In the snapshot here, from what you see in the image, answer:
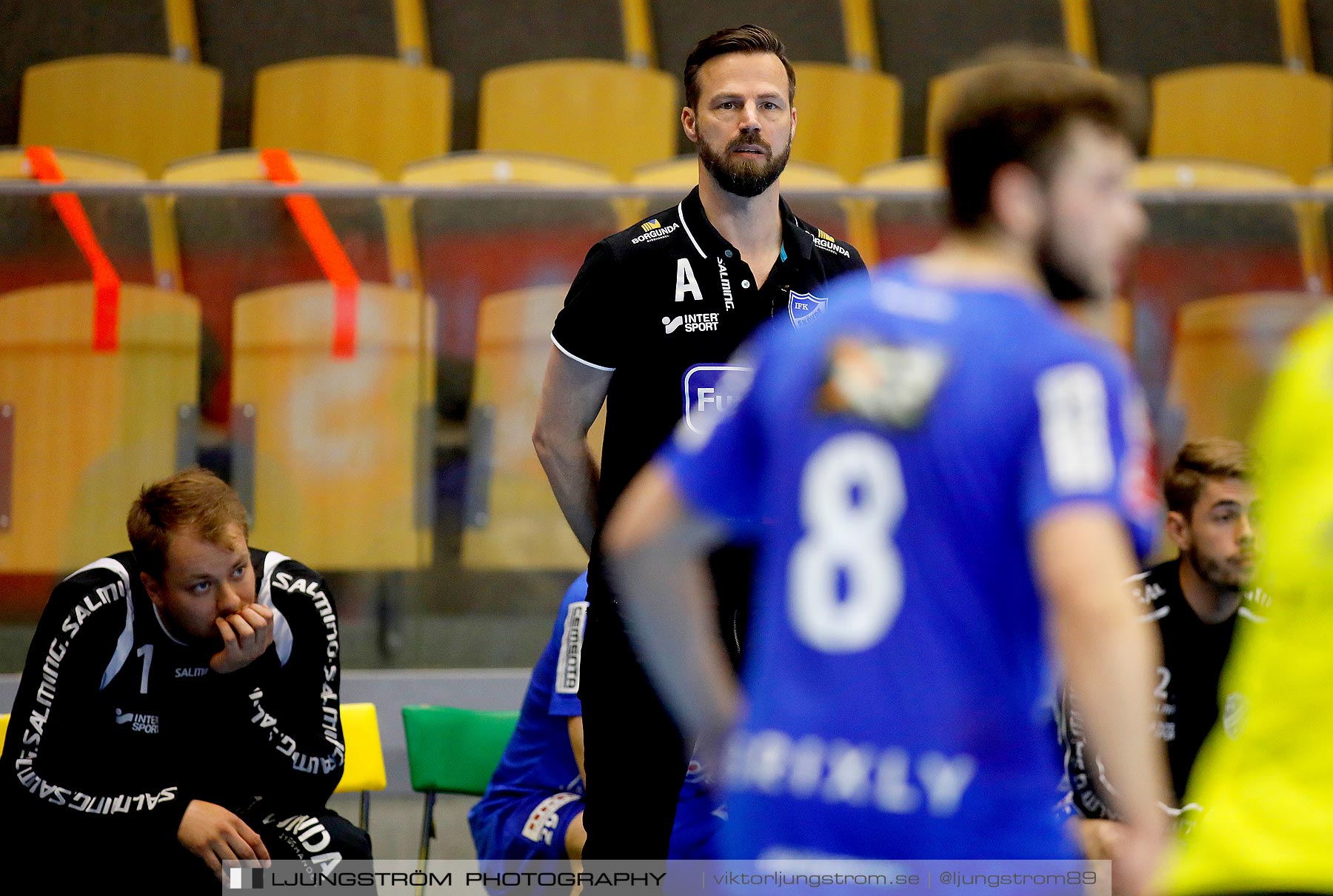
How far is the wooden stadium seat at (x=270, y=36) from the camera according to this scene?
749cm

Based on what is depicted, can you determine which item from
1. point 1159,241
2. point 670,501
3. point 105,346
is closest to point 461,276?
point 105,346

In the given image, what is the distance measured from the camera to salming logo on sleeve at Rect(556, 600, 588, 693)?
12.2ft

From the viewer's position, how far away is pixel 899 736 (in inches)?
57.0

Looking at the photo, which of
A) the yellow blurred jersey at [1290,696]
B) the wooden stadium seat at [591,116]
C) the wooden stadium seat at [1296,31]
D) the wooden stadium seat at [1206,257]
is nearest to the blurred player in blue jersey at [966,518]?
the yellow blurred jersey at [1290,696]

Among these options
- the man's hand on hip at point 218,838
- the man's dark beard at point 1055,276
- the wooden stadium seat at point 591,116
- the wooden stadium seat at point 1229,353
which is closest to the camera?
the man's dark beard at point 1055,276

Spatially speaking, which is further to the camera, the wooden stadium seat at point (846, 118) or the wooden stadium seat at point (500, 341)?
the wooden stadium seat at point (846, 118)

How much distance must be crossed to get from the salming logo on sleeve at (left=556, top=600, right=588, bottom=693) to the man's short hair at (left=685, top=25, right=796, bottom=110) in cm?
129

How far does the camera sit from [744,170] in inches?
114

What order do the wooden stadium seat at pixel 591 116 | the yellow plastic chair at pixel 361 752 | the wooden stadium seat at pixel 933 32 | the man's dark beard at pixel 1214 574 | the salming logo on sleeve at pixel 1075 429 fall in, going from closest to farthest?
1. the salming logo on sleeve at pixel 1075 429
2. the man's dark beard at pixel 1214 574
3. the yellow plastic chair at pixel 361 752
4. the wooden stadium seat at pixel 591 116
5. the wooden stadium seat at pixel 933 32

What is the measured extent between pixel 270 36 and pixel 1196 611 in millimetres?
5694

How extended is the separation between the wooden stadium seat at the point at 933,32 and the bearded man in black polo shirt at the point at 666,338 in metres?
5.05

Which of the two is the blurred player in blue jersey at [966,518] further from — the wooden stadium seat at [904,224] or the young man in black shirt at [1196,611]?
the wooden stadium seat at [904,224]

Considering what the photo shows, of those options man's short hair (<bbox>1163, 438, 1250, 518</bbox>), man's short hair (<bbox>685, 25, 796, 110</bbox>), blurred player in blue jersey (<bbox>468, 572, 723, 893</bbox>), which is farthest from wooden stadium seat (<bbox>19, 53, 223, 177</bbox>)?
man's short hair (<bbox>1163, 438, 1250, 518</bbox>)

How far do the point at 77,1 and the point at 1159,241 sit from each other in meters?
5.22
